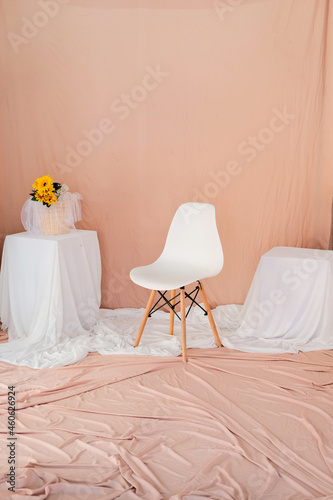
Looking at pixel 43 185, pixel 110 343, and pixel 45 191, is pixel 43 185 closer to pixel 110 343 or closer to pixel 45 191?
pixel 45 191

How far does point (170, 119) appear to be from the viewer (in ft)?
11.5

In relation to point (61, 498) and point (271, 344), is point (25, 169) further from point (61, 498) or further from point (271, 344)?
point (61, 498)

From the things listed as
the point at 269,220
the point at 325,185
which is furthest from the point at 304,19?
the point at 269,220

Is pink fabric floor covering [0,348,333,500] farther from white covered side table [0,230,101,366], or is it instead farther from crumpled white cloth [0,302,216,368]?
white covered side table [0,230,101,366]

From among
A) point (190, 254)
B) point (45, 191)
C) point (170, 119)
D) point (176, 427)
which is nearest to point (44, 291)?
point (45, 191)

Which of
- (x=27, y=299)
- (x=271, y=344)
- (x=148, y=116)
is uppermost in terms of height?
(x=148, y=116)

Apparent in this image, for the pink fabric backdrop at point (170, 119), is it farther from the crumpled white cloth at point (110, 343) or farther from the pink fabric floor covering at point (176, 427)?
the pink fabric floor covering at point (176, 427)

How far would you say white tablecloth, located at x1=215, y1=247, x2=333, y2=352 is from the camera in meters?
2.98

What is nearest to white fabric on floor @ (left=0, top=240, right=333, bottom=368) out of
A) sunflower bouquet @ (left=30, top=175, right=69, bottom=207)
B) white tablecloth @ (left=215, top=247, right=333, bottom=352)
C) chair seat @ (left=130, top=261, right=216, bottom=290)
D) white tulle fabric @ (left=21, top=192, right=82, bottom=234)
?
white tablecloth @ (left=215, top=247, right=333, bottom=352)

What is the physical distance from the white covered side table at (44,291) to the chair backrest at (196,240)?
559 millimetres

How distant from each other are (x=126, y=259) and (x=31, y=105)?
129 cm

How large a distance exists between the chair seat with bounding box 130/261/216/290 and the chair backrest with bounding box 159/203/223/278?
4cm

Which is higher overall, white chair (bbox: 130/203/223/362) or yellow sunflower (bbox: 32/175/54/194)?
yellow sunflower (bbox: 32/175/54/194)

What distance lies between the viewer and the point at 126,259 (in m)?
3.70
